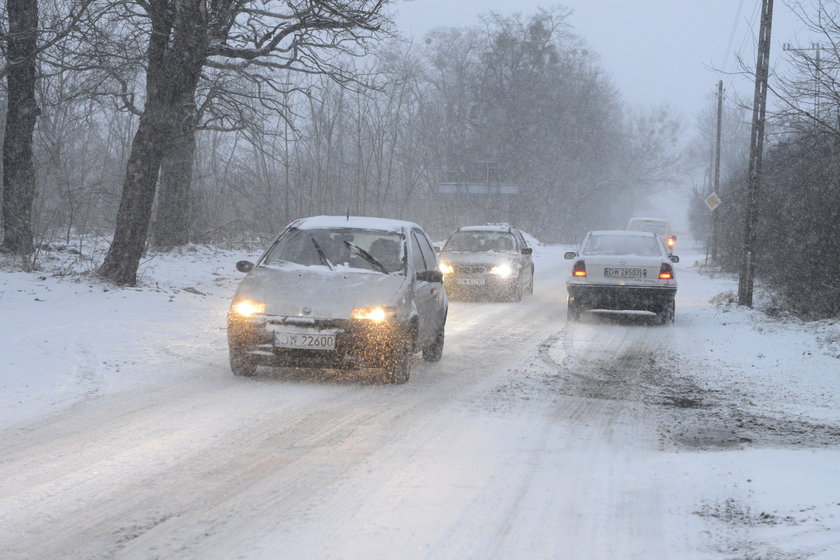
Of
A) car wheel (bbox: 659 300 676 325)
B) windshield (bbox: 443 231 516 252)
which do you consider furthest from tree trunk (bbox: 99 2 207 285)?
car wheel (bbox: 659 300 676 325)

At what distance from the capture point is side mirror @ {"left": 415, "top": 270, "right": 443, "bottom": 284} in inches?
388

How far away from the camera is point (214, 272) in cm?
2141

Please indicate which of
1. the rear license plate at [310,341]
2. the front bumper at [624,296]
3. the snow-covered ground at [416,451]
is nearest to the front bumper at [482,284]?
the front bumper at [624,296]

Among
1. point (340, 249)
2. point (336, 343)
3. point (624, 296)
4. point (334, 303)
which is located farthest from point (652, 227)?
point (336, 343)

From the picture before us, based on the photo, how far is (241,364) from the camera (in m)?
9.00

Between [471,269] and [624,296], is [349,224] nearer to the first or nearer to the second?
[624,296]

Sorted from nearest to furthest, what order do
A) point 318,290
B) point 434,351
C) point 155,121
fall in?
point 318,290
point 434,351
point 155,121

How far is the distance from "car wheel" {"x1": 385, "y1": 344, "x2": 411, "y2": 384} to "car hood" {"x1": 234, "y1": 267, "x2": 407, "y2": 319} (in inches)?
18.9

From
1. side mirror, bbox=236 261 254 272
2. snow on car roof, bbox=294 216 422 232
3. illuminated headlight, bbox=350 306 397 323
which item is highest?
snow on car roof, bbox=294 216 422 232

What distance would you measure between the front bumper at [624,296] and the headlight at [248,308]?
→ 320 inches

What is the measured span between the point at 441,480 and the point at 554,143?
62173mm

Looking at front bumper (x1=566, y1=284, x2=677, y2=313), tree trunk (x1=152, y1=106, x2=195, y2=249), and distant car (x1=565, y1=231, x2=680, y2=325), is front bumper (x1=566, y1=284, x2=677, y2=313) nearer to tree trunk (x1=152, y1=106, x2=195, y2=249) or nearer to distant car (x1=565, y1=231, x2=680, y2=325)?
distant car (x1=565, y1=231, x2=680, y2=325)

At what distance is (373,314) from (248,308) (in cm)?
122

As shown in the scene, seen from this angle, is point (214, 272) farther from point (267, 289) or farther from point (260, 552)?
point (260, 552)
